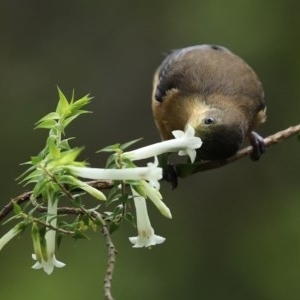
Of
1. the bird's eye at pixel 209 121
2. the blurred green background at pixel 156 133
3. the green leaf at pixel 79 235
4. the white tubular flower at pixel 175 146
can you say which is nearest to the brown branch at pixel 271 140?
the bird's eye at pixel 209 121

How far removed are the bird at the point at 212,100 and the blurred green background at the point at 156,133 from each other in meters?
2.05

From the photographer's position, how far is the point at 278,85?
6.84 meters

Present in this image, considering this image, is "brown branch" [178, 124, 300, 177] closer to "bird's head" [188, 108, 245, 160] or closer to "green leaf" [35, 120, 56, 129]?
"bird's head" [188, 108, 245, 160]

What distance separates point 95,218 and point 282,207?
4.69 meters

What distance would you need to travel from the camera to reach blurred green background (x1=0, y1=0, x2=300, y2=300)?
661cm

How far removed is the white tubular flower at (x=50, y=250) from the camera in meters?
2.29

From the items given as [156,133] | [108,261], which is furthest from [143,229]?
[156,133]

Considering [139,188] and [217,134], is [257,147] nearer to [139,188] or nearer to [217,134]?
[217,134]

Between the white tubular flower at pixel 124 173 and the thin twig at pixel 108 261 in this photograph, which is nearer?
the thin twig at pixel 108 261

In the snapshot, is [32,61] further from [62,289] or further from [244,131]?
[244,131]

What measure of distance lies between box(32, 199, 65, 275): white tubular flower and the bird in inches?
47.9

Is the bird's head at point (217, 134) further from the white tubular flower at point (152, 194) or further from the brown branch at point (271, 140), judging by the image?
the white tubular flower at point (152, 194)

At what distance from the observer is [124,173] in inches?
88.9

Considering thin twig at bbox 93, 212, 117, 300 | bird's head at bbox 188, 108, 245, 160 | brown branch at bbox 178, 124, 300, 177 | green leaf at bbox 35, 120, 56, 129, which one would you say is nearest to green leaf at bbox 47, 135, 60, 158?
green leaf at bbox 35, 120, 56, 129
